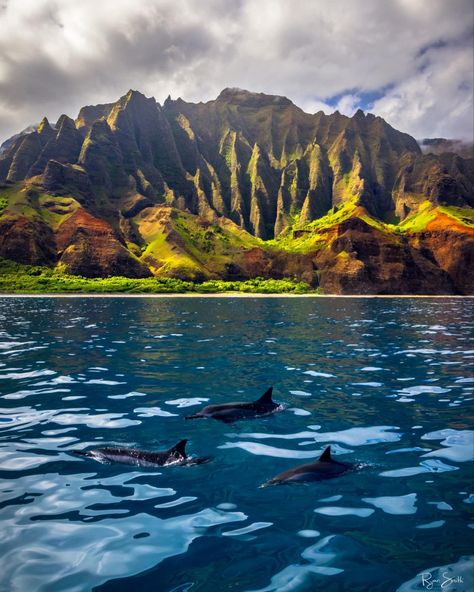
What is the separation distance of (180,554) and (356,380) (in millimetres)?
15960

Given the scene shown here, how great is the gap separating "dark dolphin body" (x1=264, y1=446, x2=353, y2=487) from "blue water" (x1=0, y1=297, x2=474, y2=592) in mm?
194

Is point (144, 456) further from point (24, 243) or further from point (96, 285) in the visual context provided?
point (24, 243)

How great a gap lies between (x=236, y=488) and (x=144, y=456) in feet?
8.44

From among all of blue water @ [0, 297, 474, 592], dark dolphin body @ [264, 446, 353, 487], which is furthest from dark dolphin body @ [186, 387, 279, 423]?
dark dolphin body @ [264, 446, 353, 487]

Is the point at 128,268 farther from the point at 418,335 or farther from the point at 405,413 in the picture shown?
the point at 405,413

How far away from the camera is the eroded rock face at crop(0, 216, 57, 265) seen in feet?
613

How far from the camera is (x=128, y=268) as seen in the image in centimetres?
19800

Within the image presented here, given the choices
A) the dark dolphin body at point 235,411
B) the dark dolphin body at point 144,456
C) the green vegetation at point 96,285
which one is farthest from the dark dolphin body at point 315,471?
the green vegetation at point 96,285

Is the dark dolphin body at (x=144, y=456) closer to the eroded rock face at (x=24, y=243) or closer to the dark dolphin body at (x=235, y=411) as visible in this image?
the dark dolphin body at (x=235, y=411)

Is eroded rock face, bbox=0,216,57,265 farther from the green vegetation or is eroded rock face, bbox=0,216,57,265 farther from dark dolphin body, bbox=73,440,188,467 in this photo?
dark dolphin body, bbox=73,440,188,467

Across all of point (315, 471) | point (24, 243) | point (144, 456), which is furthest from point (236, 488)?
point (24, 243)

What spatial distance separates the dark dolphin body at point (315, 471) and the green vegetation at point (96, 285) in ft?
535

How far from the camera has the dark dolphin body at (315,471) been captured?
32.2 ft

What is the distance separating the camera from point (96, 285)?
17062 centimetres
